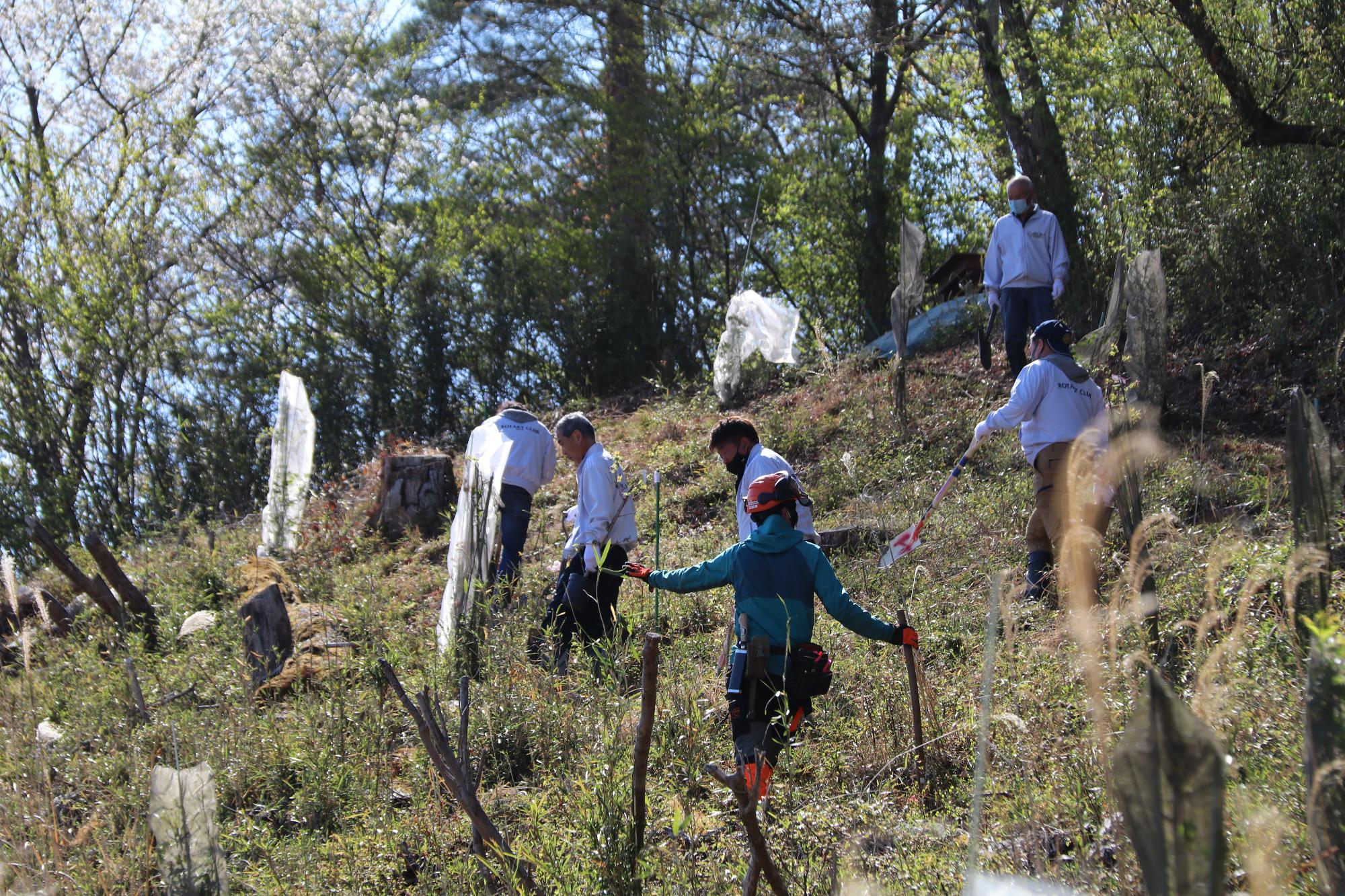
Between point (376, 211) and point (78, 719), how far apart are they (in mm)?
11489

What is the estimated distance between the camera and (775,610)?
4078 millimetres

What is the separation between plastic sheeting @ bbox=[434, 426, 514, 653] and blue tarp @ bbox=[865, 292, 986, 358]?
6673 mm

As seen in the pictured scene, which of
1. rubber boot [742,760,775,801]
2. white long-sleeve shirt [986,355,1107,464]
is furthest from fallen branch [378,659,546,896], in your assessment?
white long-sleeve shirt [986,355,1107,464]

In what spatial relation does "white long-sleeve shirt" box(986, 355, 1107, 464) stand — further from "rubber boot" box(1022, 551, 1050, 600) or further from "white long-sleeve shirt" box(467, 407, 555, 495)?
"white long-sleeve shirt" box(467, 407, 555, 495)

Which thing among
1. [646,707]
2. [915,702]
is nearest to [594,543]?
[915,702]

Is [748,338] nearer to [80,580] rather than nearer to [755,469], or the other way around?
[755,469]

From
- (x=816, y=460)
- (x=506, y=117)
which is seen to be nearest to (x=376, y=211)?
(x=506, y=117)

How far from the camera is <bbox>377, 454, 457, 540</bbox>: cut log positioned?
34.0 ft

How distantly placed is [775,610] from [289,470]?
26.3 feet

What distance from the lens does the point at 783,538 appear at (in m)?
4.17

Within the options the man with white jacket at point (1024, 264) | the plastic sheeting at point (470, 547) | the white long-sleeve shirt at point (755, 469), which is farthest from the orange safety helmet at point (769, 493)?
the man with white jacket at point (1024, 264)

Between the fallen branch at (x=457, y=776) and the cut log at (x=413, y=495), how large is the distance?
23.5 feet

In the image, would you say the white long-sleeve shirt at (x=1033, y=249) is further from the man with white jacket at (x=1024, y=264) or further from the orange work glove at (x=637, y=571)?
the orange work glove at (x=637, y=571)

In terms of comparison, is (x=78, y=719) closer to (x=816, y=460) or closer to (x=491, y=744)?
(x=491, y=744)
